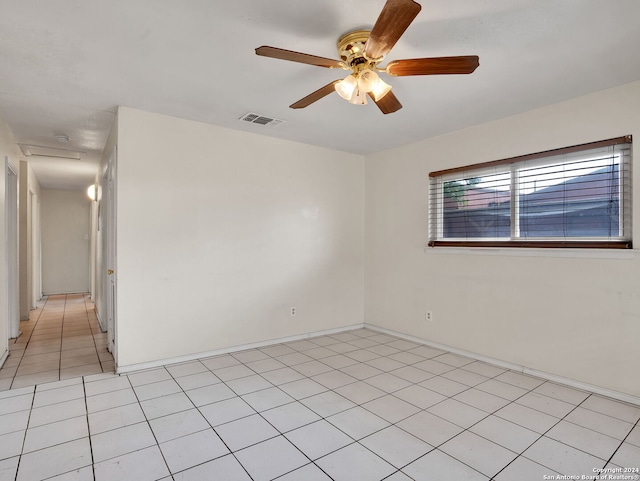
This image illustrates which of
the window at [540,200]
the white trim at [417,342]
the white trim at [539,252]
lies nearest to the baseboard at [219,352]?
the white trim at [417,342]

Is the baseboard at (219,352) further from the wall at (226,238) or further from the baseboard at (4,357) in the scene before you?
the baseboard at (4,357)

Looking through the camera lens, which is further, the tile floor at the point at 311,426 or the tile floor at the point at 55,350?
the tile floor at the point at 55,350

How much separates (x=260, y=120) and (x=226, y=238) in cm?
126

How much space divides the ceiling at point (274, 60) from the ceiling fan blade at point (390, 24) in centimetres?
18

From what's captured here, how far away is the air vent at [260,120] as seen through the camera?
339 cm

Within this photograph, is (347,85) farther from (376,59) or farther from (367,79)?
(376,59)

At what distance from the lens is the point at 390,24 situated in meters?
1.58

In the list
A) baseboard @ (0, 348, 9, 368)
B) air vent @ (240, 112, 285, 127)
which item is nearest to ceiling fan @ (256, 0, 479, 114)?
air vent @ (240, 112, 285, 127)

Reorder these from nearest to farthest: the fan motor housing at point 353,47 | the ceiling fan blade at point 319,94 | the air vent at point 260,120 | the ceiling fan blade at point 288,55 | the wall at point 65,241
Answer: the ceiling fan blade at point 288,55
the fan motor housing at point 353,47
the ceiling fan blade at point 319,94
the air vent at point 260,120
the wall at point 65,241

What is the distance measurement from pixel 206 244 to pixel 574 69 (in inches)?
133

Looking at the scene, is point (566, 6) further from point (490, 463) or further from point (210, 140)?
point (210, 140)

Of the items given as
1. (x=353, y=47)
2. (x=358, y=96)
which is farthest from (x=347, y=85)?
(x=353, y=47)

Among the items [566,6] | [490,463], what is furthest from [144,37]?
[490,463]

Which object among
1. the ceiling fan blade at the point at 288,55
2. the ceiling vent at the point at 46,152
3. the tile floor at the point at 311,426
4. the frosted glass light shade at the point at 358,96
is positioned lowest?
the tile floor at the point at 311,426
